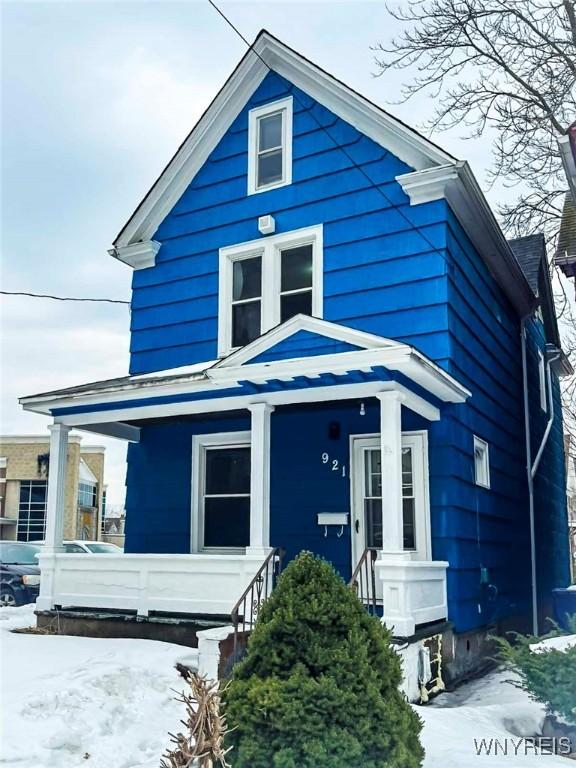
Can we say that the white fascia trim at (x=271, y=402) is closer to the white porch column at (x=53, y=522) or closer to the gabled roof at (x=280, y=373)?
the gabled roof at (x=280, y=373)

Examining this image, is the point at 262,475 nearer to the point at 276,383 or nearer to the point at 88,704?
the point at 276,383

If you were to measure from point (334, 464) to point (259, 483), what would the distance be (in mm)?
1355

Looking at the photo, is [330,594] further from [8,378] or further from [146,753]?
[8,378]

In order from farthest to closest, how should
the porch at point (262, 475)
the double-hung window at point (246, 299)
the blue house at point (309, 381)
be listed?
the double-hung window at point (246, 299), the blue house at point (309, 381), the porch at point (262, 475)

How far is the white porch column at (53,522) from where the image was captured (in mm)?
8898

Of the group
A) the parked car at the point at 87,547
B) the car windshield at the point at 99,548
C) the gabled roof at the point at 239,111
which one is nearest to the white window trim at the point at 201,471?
the gabled roof at the point at 239,111

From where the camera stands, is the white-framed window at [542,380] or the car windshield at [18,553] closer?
the car windshield at [18,553]

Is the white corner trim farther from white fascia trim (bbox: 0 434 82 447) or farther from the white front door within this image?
white fascia trim (bbox: 0 434 82 447)

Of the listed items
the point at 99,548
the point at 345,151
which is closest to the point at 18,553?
the point at 99,548

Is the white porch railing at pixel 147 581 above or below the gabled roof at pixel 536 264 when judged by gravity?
below

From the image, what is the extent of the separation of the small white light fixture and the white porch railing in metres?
4.21

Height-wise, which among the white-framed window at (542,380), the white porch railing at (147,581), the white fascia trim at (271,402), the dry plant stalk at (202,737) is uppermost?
the white-framed window at (542,380)

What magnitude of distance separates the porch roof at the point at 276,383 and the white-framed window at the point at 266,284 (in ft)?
3.26

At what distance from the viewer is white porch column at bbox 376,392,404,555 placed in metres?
6.88
